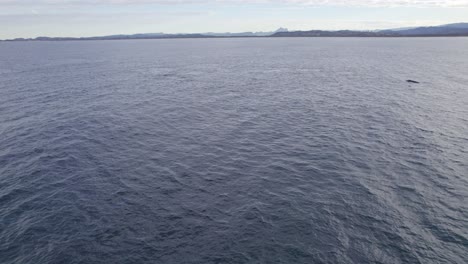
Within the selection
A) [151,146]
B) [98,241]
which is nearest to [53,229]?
[98,241]

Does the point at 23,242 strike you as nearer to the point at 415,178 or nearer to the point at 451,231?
the point at 451,231

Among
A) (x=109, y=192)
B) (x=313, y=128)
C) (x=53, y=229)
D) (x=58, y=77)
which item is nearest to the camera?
(x=53, y=229)

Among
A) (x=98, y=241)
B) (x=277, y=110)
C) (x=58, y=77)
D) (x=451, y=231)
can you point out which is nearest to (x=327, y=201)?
(x=451, y=231)

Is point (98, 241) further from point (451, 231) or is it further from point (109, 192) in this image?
point (451, 231)

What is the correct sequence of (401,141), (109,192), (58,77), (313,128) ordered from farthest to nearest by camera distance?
(58,77) → (313,128) → (401,141) → (109,192)

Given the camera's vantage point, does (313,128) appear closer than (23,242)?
No

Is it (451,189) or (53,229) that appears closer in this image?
(53,229)
